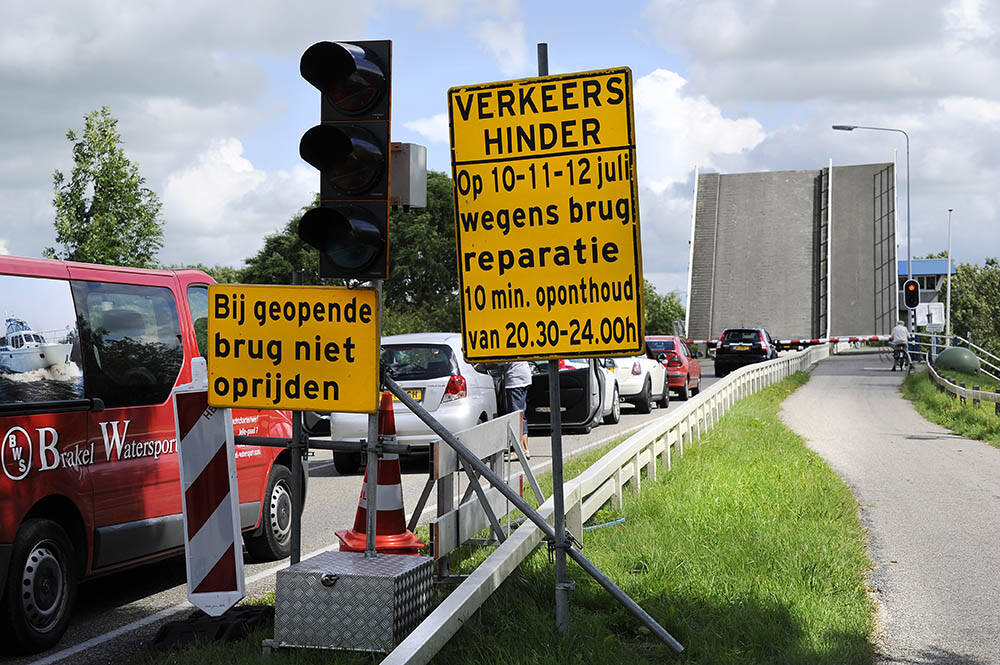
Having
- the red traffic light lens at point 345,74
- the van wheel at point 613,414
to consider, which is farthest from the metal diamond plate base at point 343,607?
the van wheel at point 613,414

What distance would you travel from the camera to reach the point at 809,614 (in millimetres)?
5961

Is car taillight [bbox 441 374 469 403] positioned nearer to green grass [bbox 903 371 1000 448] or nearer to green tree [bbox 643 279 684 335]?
green grass [bbox 903 371 1000 448]

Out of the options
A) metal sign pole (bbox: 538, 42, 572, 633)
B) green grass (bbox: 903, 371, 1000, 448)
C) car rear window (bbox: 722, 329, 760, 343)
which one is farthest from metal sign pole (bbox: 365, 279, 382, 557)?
car rear window (bbox: 722, 329, 760, 343)

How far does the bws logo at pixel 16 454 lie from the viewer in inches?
221

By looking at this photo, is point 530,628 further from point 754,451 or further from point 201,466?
point 754,451

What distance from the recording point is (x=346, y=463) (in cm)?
1348

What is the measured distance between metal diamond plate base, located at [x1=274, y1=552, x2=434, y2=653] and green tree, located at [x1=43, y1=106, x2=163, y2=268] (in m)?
27.6

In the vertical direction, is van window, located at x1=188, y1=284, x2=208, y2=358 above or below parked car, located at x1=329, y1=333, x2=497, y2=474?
above

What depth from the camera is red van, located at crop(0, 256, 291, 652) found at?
573 centimetres

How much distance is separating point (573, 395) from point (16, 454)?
39.7 ft

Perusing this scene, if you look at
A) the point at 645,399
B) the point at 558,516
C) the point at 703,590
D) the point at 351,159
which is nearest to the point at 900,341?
the point at 645,399

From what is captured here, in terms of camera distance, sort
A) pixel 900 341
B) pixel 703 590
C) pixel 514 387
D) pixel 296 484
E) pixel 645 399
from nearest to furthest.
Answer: pixel 296 484 → pixel 703 590 → pixel 514 387 → pixel 645 399 → pixel 900 341

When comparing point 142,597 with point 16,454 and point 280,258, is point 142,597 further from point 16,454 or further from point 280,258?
point 280,258

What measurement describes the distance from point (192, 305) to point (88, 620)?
6.62 ft
